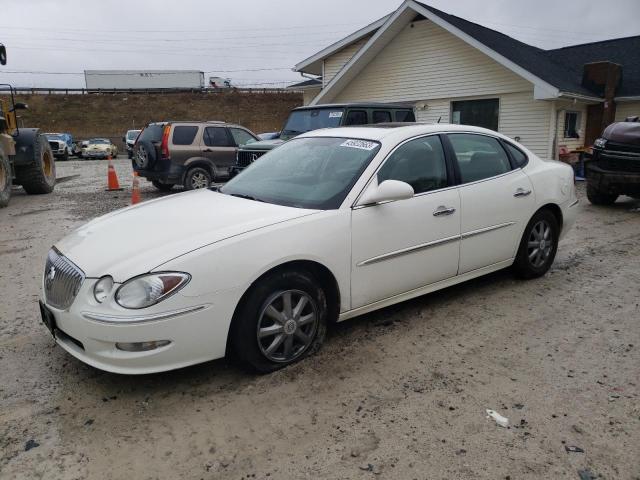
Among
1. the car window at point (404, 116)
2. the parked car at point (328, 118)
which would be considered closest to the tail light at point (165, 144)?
the parked car at point (328, 118)

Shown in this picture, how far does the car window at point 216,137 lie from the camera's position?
11797 mm

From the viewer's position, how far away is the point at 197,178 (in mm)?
11625

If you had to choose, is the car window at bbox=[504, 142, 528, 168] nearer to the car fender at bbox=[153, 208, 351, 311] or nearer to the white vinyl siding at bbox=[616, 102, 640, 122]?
the car fender at bbox=[153, 208, 351, 311]

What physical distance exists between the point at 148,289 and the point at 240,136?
33.1 feet

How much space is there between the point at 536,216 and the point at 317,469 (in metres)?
3.54

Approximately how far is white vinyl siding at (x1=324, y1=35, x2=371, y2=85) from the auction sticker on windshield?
52.4ft

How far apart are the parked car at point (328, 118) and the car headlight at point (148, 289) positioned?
20.9 ft

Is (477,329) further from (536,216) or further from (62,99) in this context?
(62,99)

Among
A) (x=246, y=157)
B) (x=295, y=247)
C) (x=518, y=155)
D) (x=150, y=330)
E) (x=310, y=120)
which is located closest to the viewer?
(x=150, y=330)

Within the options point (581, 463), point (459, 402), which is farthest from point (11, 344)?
point (581, 463)

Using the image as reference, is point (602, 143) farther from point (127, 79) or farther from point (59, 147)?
point (127, 79)

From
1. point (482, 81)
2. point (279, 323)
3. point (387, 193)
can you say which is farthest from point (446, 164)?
point (482, 81)

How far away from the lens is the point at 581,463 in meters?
2.47

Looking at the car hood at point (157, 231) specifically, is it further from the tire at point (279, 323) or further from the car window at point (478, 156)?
the car window at point (478, 156)
